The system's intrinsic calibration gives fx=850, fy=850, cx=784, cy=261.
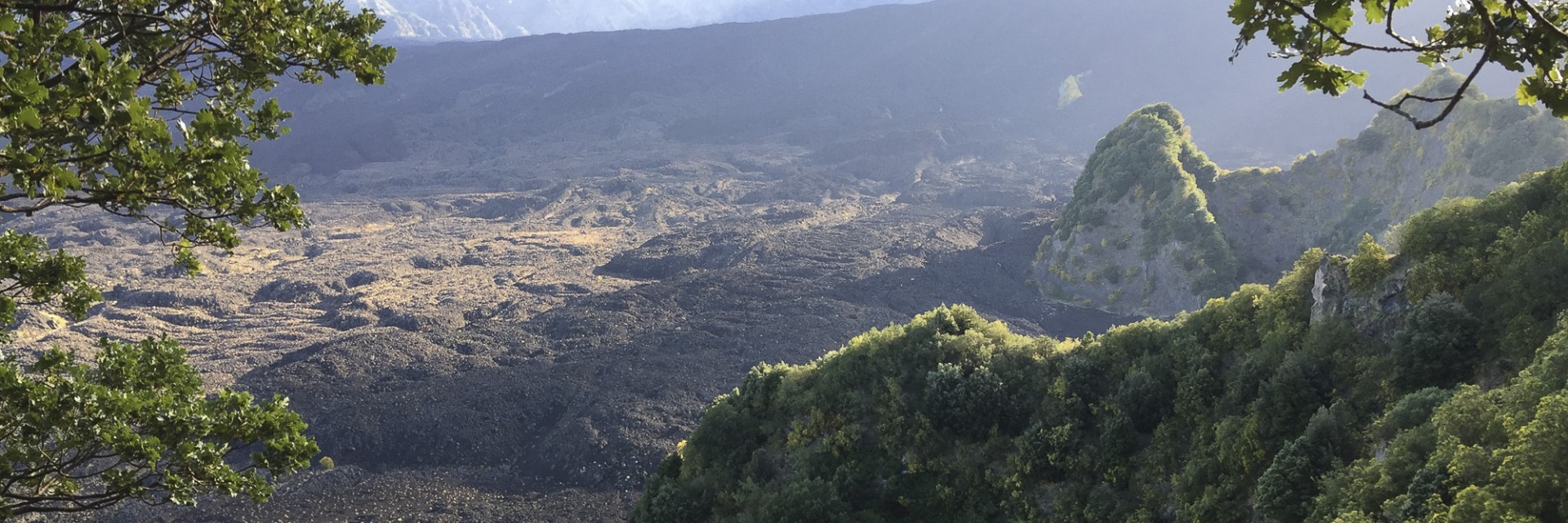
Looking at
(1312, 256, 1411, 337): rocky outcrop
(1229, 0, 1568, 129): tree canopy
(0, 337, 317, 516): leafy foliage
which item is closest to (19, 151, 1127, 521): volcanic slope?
(1312, 256, 1411, 337): rocky outcrop

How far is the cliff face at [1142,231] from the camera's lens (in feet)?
147

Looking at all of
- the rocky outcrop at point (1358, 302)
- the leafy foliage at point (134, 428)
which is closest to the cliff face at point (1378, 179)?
the rocky outcrop at point (1358, 302)

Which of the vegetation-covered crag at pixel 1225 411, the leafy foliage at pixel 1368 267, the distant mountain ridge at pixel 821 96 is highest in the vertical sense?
the distant mountain ridge at pixel 821 96

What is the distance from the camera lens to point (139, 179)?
5176 millimetres

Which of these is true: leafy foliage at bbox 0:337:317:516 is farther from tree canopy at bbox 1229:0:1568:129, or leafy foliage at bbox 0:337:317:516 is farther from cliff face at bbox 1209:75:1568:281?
cliff face at bbox 1209:75:1568:281

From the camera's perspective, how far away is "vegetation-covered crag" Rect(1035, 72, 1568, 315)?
40438 millimetres

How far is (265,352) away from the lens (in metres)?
41.6

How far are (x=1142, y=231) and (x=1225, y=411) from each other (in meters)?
35.6

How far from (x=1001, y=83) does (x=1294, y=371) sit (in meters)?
129

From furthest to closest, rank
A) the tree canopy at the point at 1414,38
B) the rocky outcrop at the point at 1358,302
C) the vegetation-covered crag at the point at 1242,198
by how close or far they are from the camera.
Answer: the vegetation-covered crag at the point at 1242,198 → the rocky outcrop at the point at 1358,302 → the tree canopy at the point at 1414,38

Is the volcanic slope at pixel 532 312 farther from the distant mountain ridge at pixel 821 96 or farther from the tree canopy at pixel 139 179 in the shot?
the tree canopy at pixel 139 179

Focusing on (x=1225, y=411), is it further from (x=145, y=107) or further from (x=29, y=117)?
(x=29, y=117)

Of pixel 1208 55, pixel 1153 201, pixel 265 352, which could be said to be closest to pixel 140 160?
pixel 265 352

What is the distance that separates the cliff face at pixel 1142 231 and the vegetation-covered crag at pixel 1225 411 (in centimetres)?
2896
